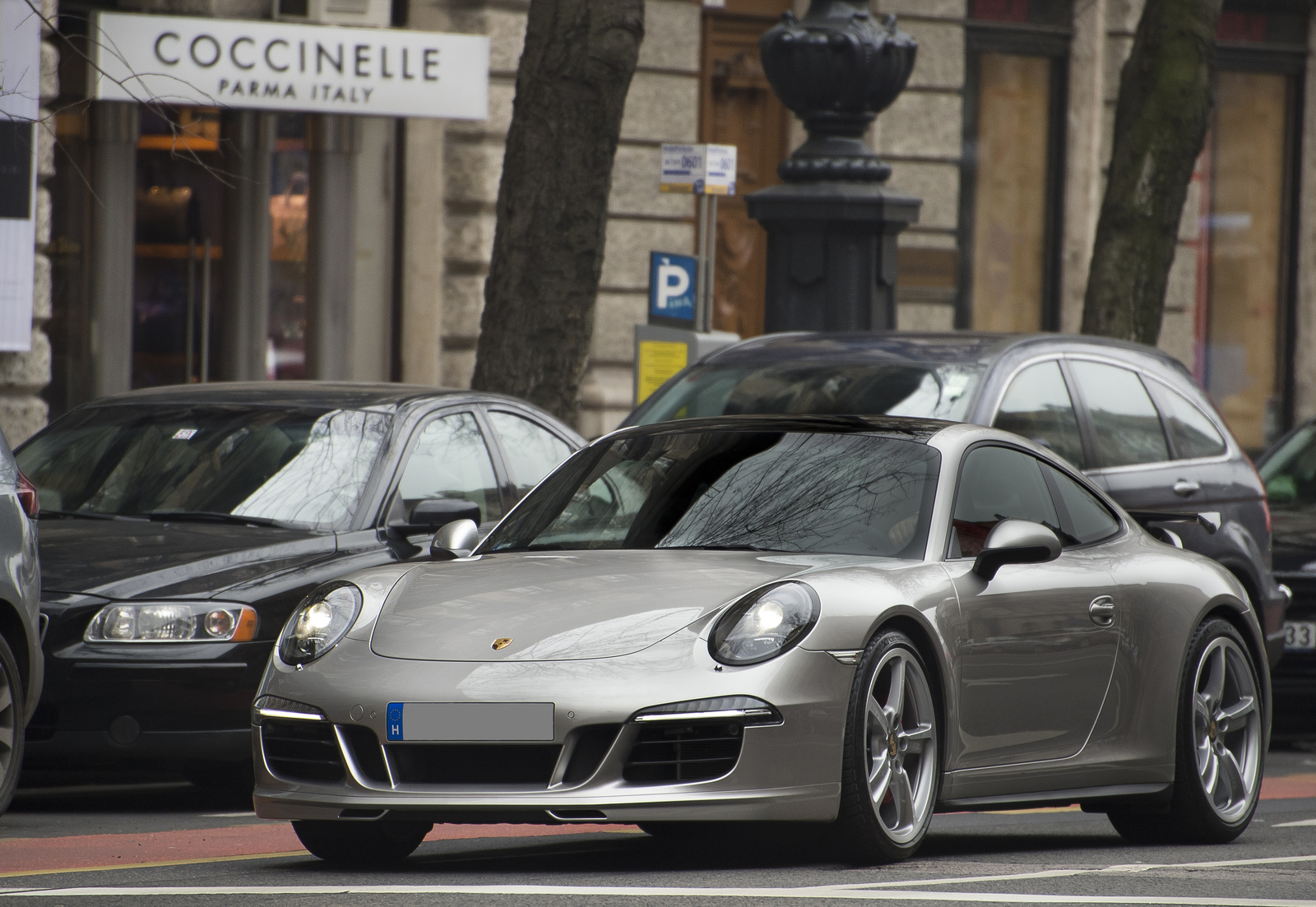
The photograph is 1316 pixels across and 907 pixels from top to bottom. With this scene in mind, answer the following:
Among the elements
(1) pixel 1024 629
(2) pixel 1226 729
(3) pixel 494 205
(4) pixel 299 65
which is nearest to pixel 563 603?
(1) pixel 1024 629

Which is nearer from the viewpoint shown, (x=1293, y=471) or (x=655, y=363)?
(x=1293, y=471)

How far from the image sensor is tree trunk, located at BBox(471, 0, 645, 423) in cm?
1237

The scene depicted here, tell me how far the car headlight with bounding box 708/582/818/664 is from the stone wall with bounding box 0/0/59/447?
1114cm

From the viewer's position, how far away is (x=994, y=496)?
7.25 meters

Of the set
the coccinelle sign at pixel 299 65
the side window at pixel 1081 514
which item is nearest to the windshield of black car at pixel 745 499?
the side window at pixel 1081 514

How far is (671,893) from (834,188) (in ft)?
24.2

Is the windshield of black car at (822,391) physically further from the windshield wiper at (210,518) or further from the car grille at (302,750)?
the car grille at (302,750)

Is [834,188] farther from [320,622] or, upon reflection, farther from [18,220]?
[320,622]

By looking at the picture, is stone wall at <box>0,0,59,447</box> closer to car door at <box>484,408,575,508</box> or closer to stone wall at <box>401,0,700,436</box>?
stone wall at <box>401,0,700,436</box>

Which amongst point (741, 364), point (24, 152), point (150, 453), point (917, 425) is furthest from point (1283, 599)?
point (24, 152)

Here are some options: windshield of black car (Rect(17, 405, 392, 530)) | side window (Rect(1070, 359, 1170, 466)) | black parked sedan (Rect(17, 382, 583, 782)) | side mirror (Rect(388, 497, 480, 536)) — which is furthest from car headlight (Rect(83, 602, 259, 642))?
side window (Rect(1070, 359, 1170, 466))

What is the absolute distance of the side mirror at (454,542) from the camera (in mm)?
7121

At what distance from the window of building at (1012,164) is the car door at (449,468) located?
43.2 ft

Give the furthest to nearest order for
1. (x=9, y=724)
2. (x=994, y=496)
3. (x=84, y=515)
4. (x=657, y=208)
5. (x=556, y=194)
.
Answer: (x=657, y=208), (x=556, y=194), (x=84, y=515), (x=9, y=724), (x=994, y=496)
